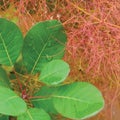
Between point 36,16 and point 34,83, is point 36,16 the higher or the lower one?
the higher one

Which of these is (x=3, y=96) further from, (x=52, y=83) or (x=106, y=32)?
(x=106, y=32)

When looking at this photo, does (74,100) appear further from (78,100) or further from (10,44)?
(10,44)

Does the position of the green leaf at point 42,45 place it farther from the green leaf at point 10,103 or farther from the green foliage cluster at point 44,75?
the green leaf at point 10,103

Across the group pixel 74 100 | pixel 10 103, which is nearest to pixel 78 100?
pixel 74 100

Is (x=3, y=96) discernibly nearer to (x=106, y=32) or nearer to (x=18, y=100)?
(x=18, y=100)

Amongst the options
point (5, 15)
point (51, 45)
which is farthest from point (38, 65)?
point (5, 15)

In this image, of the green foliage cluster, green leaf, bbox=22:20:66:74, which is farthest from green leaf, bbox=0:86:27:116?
green leaf, bbox=22:20:66:74

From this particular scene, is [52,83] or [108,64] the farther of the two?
[108,64]
